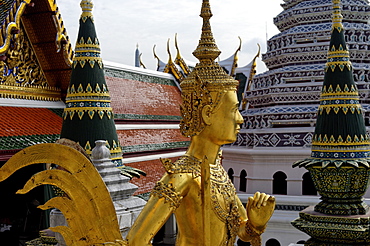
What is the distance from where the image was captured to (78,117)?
568 cm

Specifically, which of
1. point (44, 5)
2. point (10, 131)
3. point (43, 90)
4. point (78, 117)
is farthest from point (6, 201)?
point (78, 117)

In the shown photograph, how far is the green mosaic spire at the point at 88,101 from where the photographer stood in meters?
5.66

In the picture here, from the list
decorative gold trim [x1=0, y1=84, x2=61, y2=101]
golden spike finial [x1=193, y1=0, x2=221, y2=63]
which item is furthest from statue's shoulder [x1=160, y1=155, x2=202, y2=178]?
decorative gold trim [x1=0, y1=84, x2=61, y2=101]

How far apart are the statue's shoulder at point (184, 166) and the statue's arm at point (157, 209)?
0.14ft

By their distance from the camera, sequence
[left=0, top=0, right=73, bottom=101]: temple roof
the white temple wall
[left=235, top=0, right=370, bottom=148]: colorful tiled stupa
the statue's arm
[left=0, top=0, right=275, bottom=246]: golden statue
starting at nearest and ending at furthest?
[left=0, top=0, right=275, bottom=246]: golden statue
the statue's arm
[left=0, top=0, right=73, bottom=101]: temple roof
the white temple wall
[left=235, top=0, right=370, bottom=148]: colorful tiled stupa

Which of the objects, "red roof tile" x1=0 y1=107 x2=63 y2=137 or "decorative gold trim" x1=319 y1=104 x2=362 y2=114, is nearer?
"decorative gold trim" x1=319 y1=104 x2=362 y2=114

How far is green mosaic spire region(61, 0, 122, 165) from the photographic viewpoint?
223 inches

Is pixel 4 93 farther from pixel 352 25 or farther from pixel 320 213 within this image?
pixel 352 25

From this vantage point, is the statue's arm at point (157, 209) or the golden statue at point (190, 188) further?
the statue's arm at point (157, 209)

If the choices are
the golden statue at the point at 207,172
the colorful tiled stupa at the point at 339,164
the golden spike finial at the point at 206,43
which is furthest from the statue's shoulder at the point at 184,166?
the colorful tiled stupa at the point at 339,164

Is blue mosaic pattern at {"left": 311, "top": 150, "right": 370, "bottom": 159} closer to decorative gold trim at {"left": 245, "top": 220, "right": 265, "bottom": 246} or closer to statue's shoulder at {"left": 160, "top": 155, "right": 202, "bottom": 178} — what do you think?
decorative gold trim at {"left": 245, "top": 220, "right": 265, "bottom": 246}

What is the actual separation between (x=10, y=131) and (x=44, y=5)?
82.8 inches

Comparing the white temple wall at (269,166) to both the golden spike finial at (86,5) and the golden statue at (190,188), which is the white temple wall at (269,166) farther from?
the golden statue at (190,188)

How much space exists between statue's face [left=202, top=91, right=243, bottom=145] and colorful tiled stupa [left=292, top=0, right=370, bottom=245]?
3520 millimetres
